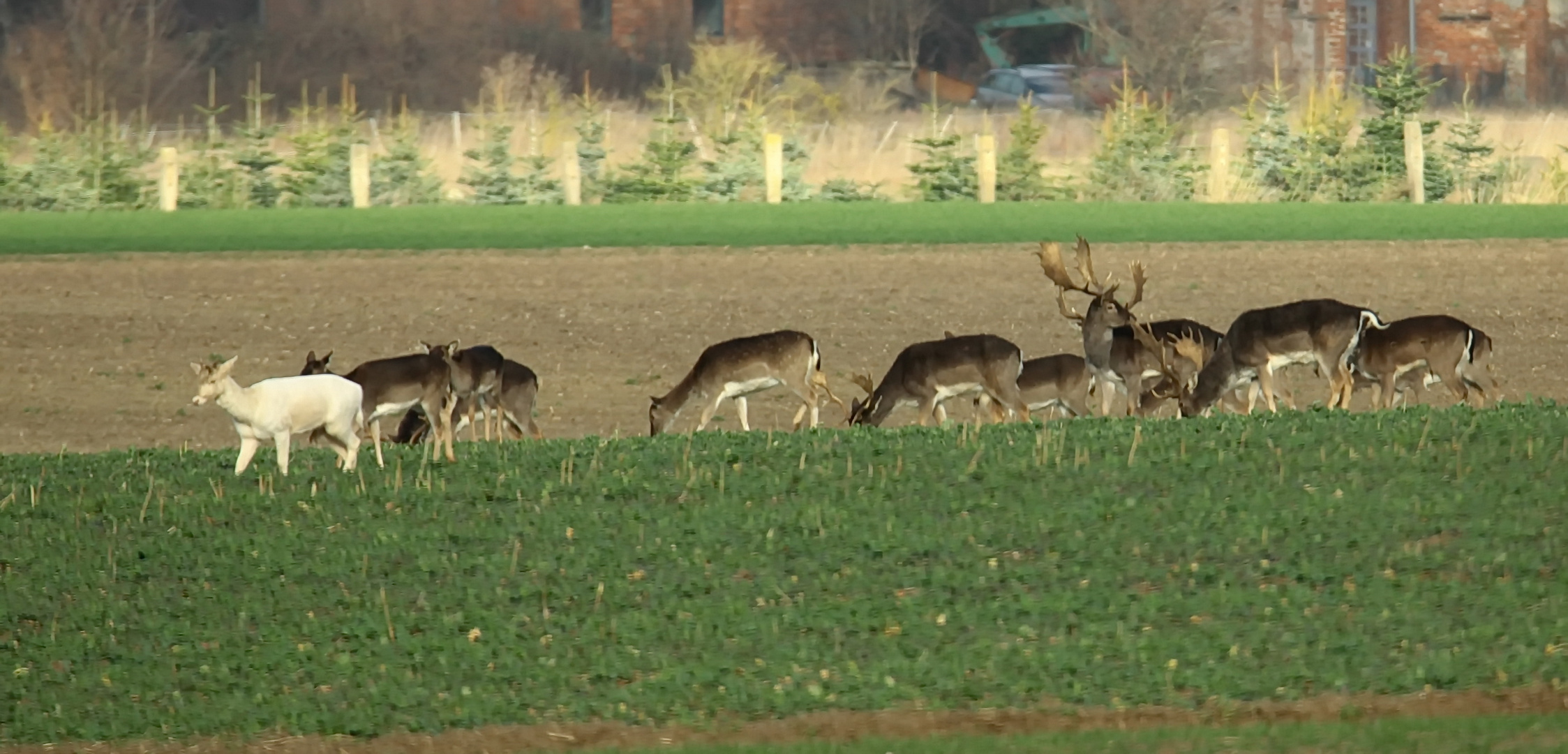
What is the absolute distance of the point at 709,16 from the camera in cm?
8025

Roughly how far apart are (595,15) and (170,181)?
132ft

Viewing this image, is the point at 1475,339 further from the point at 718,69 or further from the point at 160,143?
the point at 160,143

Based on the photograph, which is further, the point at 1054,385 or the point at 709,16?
the point at 709,16

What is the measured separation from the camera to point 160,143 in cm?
6069

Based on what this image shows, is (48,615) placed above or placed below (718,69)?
below

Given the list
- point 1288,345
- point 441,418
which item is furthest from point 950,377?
point 441,418

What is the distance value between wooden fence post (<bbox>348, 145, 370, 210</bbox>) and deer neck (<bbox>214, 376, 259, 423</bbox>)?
28.4 m

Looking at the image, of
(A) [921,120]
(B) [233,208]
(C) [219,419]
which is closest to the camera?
(C) [219,419]

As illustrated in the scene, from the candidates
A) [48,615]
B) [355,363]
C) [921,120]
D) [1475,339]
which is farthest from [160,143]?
[48,615]

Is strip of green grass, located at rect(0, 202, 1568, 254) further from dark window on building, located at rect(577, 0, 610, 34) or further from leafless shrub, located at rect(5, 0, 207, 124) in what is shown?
dark window on building, located at rect(577, 0, 610, 34)

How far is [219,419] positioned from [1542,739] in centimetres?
1425

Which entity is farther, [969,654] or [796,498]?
[796,498]

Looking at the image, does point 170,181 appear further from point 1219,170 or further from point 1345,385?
point 1345,385

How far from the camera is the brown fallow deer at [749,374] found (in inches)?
760
